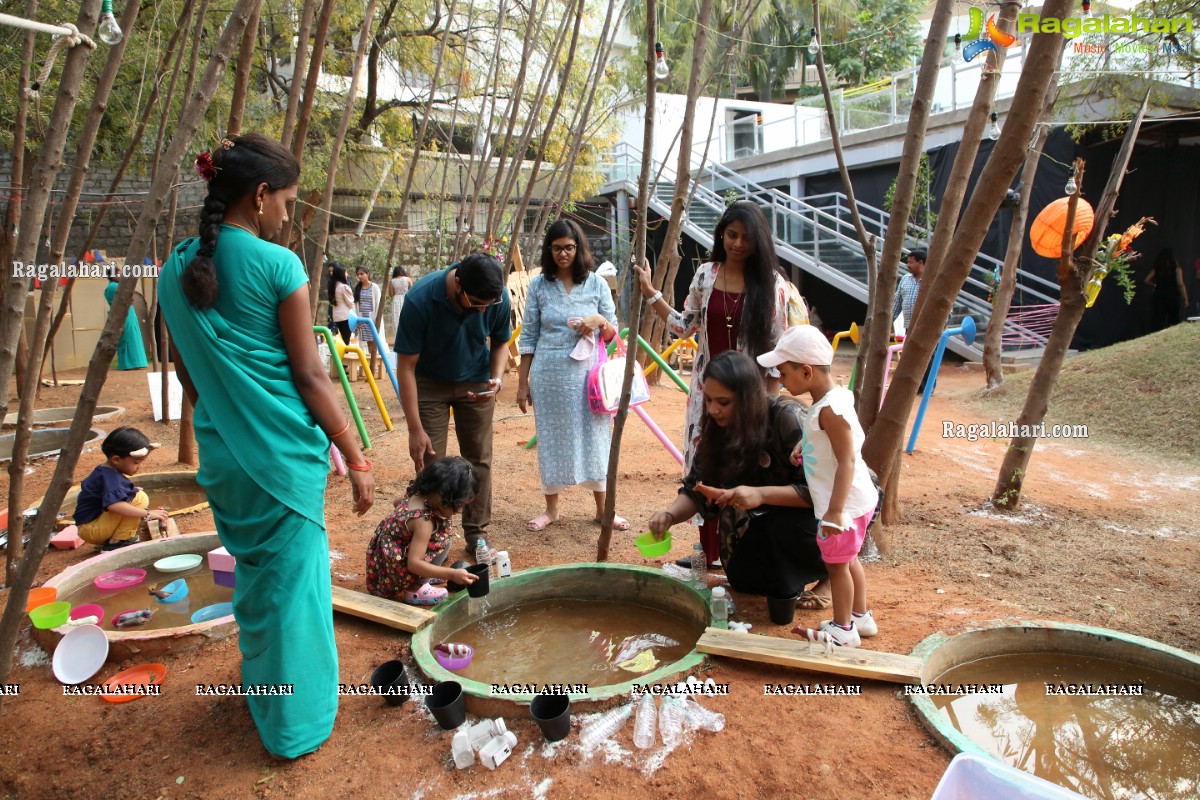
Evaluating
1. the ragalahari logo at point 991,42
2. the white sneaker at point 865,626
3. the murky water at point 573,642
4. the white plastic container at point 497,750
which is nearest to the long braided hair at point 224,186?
the white plastic container at point 497,750

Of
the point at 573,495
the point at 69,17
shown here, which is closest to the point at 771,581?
the point at 573,495

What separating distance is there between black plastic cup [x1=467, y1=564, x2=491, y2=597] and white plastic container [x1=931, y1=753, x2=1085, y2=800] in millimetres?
1795

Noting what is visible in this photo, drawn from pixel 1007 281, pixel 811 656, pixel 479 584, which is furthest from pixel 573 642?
pixel 1007 281

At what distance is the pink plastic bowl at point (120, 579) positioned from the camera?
142 inches

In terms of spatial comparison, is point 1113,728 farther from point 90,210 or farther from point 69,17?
point 90,210

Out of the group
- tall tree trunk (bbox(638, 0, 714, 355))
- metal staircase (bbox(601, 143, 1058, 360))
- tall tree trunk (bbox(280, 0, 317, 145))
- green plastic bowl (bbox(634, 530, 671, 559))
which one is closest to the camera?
green plastic bowl (bbox(634, 530, 671, 559))

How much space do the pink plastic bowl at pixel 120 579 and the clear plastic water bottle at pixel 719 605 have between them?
2.70 metres

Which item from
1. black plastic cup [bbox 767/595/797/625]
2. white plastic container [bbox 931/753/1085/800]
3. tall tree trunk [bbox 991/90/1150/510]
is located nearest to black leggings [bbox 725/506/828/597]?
black plastic cup [bbox 767/595/797/625]

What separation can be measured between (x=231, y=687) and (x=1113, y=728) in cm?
273

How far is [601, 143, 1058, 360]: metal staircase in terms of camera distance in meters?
11.6

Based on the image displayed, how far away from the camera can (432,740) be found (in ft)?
7.45

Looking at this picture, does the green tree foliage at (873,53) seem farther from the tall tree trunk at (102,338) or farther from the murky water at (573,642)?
the tall tree trunk at (102,338)

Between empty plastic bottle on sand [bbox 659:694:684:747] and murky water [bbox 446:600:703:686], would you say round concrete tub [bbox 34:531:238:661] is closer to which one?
murky water [bbox 446:600:703:686]

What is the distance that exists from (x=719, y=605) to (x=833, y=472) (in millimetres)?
624
